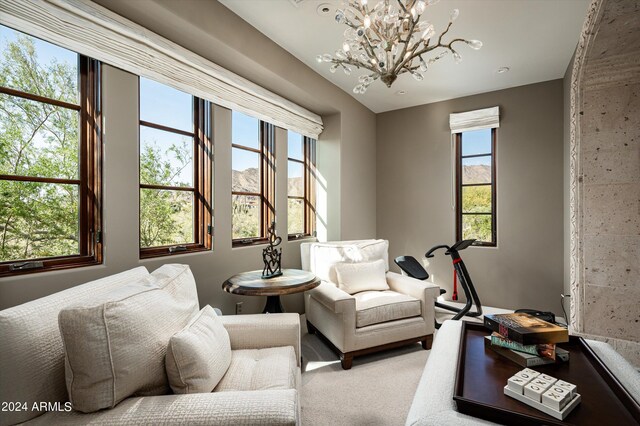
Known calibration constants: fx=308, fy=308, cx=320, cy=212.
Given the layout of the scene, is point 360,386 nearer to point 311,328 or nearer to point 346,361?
point 346,361

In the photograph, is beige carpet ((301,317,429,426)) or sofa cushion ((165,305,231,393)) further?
beige carpet ((301,317,429,426))

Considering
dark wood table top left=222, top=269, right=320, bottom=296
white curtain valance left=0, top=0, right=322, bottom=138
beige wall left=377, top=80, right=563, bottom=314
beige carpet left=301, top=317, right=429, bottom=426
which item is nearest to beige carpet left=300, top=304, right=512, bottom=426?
beige carpet left=301, top=317, right=429, bottom=426

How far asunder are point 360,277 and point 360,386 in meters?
0.98

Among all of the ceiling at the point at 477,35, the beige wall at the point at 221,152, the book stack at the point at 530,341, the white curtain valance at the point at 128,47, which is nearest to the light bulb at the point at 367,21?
the ceiling at the point at 477,35

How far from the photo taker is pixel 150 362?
44.5 inches

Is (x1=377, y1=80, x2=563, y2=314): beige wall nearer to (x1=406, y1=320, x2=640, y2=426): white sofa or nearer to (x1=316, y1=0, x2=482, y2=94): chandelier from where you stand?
(x1=406, y1=320, x2=640, y2=426): white sofa

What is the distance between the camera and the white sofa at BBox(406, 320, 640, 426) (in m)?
1.03

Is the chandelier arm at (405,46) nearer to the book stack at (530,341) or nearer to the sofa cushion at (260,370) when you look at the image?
the book stack at (530,341)

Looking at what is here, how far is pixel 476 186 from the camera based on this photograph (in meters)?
4.11

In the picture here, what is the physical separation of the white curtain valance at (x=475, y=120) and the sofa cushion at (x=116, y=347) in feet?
13.3

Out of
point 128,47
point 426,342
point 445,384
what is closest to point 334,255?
point 426,342

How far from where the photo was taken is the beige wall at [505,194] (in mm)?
3627

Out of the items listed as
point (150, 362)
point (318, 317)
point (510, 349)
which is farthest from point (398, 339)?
point (150, 362)

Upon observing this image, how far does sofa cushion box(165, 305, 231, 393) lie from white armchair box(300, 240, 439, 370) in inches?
46.9
